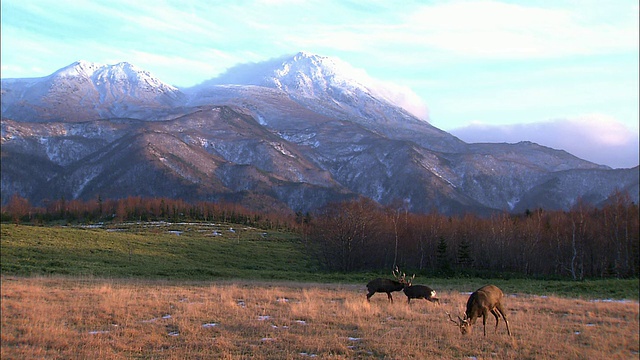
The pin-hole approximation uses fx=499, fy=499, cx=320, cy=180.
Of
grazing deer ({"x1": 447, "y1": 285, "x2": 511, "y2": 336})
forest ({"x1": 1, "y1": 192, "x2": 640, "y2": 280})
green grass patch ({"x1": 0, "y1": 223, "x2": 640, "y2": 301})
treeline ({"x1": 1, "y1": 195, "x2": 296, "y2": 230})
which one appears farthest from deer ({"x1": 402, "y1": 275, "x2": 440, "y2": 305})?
treeline ({"x1": 1, "y1": 195, "x2": 296, "y2": 230})

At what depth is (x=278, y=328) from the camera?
17.6 meters

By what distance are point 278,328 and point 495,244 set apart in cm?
5810

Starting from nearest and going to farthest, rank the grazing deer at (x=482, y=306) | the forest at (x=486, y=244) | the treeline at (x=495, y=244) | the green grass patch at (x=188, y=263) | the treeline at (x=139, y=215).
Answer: the grazing deer at (x=482, y=306)
the green grass patch at (x=188, y=263)
the forest at (x=486, y=244)
the treeline at (x=495, y=244)
the treeline at (x=139, y=215)

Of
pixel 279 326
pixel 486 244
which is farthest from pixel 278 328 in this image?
pixel 486 244

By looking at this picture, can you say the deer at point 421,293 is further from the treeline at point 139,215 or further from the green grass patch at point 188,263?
the treeline at point 139,215

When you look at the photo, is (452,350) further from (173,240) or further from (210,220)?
(210,220)

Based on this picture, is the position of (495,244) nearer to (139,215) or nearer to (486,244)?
(486,244)

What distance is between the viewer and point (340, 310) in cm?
2147

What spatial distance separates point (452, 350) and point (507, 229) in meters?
62.6

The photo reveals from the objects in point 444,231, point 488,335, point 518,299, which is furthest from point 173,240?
point 488,335

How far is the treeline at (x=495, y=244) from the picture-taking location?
5984 cm

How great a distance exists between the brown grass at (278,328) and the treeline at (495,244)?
1264 inches

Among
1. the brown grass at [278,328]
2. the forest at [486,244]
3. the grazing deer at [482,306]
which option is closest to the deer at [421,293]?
the brown grass at [278,328]

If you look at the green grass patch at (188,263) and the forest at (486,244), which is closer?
the green grass patch at (188,263)
